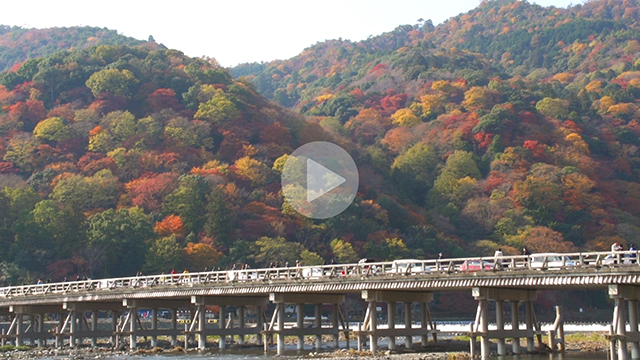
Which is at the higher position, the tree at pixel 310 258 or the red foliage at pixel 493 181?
the red foliage at pixel 493 181

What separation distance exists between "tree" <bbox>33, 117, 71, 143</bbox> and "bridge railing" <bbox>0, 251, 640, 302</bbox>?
5053 cm

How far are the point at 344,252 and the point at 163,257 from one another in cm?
2029

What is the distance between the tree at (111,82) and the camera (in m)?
134

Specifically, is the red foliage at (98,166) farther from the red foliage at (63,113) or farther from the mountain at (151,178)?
the red foliage at (63,113)

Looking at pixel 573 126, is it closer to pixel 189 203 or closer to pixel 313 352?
pixel 189 203

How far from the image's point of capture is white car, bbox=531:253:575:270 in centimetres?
4009

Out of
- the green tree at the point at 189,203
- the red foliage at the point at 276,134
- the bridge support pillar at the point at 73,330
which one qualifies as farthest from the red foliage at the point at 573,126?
the bridge support pillar at the point at 73,330

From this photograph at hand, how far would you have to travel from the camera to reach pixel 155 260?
93438 mm

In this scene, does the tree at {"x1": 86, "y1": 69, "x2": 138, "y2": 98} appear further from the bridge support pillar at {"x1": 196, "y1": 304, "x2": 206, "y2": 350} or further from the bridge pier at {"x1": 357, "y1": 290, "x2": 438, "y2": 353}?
the bridge pier at {"x1": 357, "y1": 290, "x2": 438, "y2": 353}

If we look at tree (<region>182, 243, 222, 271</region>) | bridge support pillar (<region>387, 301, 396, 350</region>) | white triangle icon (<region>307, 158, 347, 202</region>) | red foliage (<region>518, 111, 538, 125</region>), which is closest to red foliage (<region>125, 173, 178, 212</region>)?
tree (<region>182, 243, 222, 271</region>)

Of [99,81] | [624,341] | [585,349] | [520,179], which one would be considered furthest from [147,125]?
[624,341]
